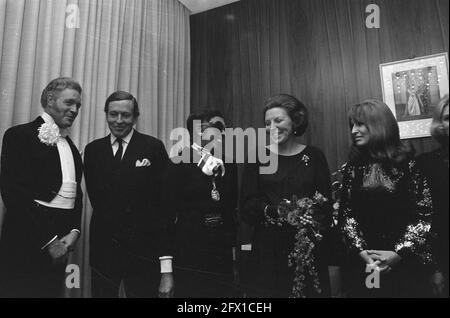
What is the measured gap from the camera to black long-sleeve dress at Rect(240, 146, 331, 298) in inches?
52.7

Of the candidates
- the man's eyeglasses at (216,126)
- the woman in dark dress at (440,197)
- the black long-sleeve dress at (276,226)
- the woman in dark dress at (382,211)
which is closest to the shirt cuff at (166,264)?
the black long-sleeve dress at (276,226)

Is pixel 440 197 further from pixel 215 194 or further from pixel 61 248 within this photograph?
pixel 61 248

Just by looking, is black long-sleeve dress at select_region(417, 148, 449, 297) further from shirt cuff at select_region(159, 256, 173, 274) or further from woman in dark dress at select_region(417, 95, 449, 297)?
shirt cuff at select_region(159, 256, 173, 274)

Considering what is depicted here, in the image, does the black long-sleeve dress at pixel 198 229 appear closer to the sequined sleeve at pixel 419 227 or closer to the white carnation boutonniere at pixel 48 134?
the white carnation boutonniere at pixel 48 134

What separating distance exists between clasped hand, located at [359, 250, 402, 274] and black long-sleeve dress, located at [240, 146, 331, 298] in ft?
0.49

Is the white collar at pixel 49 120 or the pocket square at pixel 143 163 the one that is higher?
the white collar at pixel 49 120

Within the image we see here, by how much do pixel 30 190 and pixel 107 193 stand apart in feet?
0.84

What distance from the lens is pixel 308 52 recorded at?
1.64 metres

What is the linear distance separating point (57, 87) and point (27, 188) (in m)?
0.40

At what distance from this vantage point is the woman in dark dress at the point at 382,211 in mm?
1187

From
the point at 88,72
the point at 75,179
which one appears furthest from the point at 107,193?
the point at 88,72

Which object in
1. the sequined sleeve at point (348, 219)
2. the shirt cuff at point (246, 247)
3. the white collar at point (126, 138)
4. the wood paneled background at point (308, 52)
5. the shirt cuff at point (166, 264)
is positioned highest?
the wood paneled background at point (308, 52)

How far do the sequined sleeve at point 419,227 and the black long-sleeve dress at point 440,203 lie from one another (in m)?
0.05

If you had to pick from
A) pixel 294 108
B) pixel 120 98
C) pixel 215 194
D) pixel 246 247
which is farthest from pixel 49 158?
pixel 294 108
